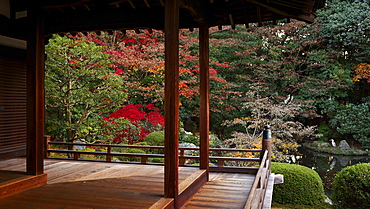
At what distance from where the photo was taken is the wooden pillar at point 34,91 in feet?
13.8

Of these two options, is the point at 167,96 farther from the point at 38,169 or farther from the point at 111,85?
the point at 111,85

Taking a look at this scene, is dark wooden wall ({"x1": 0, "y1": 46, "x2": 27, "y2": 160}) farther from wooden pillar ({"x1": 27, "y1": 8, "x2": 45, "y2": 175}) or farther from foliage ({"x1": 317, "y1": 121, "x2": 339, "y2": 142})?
foliage ({"x1": 317, "y1": 121, "x2": 339, "y2": 142})

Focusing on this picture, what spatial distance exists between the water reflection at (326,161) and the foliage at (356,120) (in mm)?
930

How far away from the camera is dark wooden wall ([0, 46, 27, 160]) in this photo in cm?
623

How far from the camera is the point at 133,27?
515 cm

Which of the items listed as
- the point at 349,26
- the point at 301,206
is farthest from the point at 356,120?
the point at 301,206

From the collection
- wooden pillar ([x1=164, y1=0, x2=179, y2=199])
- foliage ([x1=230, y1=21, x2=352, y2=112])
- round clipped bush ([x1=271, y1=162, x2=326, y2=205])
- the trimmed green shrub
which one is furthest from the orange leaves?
wooden pillar ([x1=164, y1=0, x2=179, y2=199])

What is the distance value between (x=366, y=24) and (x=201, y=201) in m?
12.7

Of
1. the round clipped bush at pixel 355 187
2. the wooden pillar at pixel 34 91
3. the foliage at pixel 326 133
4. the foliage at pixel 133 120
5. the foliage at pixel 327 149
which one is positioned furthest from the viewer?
the foliage at pixel 326 133

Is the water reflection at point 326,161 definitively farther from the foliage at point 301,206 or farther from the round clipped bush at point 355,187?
the round clipped bush at point 355,187

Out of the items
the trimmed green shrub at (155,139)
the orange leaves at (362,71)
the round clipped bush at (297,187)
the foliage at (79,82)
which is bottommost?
the round clipped bush at (297,187)

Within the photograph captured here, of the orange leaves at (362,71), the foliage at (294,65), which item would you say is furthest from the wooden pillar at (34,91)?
the orange leaves at (362,71)

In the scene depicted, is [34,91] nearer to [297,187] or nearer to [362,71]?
[297,187]

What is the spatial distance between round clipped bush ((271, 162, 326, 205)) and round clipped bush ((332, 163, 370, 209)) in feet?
1.87
